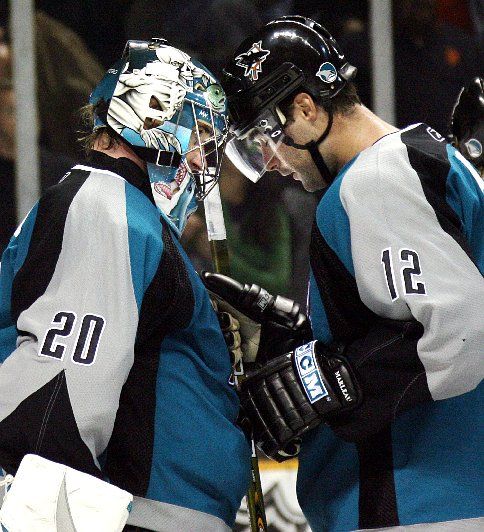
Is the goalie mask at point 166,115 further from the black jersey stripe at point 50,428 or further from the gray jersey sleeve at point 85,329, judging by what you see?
the black jersey stripe at point 50,428

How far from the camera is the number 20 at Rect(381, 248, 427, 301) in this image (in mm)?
2123

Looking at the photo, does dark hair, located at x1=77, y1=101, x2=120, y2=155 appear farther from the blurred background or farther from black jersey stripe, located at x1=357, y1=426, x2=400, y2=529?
the blurred background

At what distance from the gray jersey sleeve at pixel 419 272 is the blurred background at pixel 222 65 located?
214 cm

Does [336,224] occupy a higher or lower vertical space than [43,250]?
lower

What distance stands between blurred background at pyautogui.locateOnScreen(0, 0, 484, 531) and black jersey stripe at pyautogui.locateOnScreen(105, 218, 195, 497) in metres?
2.13

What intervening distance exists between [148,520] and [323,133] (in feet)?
3.33

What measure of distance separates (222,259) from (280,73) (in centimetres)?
55

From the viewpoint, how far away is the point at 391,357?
219cm

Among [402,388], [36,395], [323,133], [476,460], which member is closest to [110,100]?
[323,133]

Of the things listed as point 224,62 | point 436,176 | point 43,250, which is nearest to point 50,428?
point 43,250

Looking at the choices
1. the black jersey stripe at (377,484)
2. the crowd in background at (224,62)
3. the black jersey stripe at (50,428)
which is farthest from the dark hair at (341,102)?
the crowd in background at (224,62)

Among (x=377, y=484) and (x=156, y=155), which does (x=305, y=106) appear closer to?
(x=156, y=155)

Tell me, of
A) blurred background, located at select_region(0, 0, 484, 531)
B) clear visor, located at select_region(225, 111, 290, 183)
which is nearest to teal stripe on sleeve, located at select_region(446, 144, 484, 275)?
clear visor, located at select_region(225, 111, 290, 183)

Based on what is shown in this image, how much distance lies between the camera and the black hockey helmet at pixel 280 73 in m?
2.58
